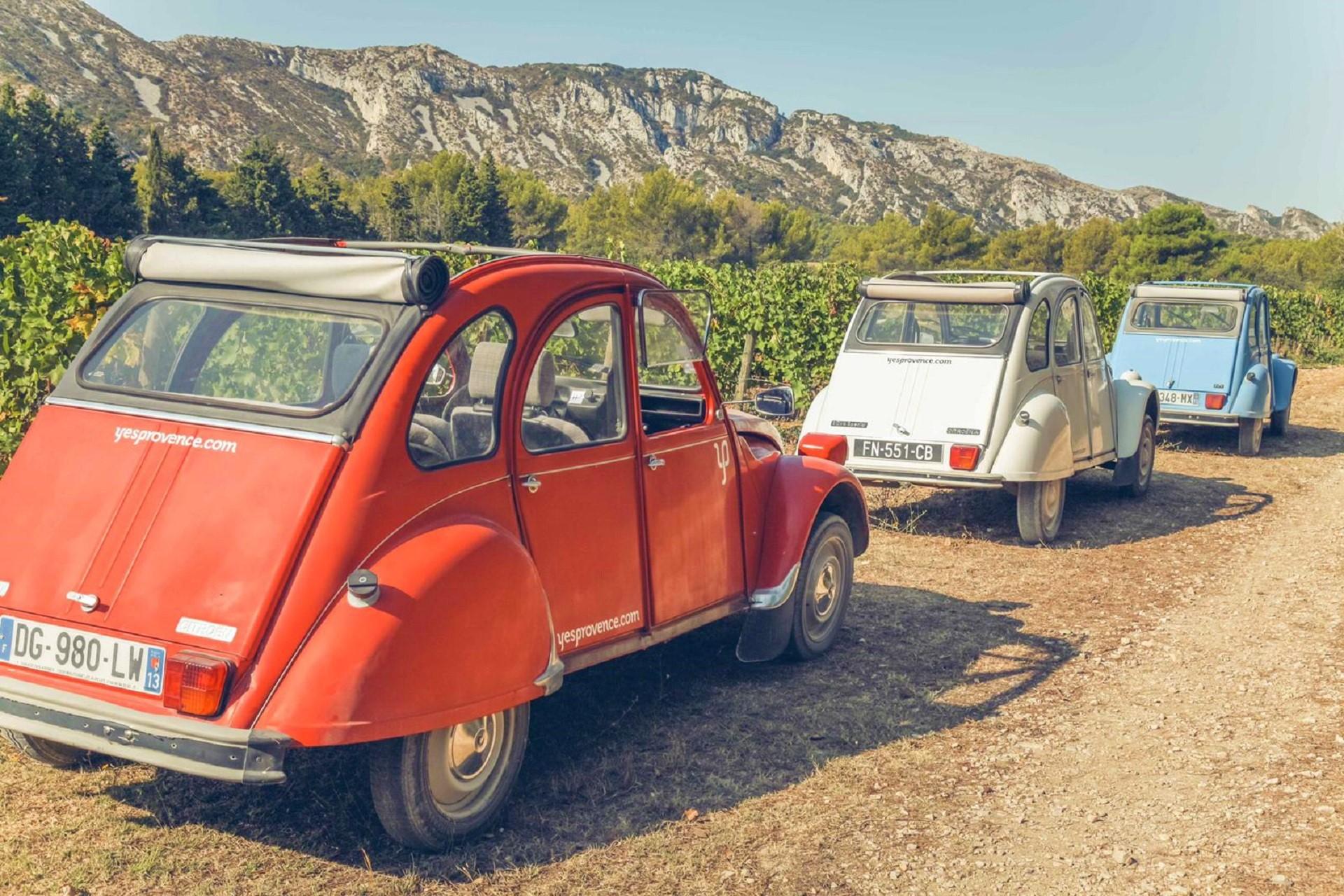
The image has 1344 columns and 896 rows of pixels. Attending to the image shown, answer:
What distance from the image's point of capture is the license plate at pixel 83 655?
390 cm

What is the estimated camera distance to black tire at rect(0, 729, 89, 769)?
15.6 feet

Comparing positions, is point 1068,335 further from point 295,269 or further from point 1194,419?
point 295,269

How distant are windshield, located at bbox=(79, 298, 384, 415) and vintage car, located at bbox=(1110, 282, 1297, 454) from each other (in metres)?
13.4

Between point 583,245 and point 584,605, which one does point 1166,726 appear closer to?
point 584,605

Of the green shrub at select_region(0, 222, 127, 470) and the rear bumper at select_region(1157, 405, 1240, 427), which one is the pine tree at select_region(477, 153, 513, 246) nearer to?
the rear bumper at select_region(1157, 405, 1240, 427)

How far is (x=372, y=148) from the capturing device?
18738cm

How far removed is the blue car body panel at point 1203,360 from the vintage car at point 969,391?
17.0ft

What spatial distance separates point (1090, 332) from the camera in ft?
37.5

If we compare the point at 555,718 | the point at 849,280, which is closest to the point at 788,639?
the point at 555,718

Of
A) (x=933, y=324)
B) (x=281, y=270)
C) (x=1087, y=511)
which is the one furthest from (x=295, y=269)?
(x=1087, y=511)

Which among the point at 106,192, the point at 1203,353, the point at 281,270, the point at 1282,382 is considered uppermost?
the point at 106,192

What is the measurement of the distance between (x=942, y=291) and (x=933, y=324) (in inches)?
18.6

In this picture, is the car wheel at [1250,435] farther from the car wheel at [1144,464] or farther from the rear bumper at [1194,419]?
the car wheel at [1144,464]

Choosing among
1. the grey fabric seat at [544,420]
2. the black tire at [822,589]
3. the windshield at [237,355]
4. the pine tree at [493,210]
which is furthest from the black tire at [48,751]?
the pine tree at [493,210]
